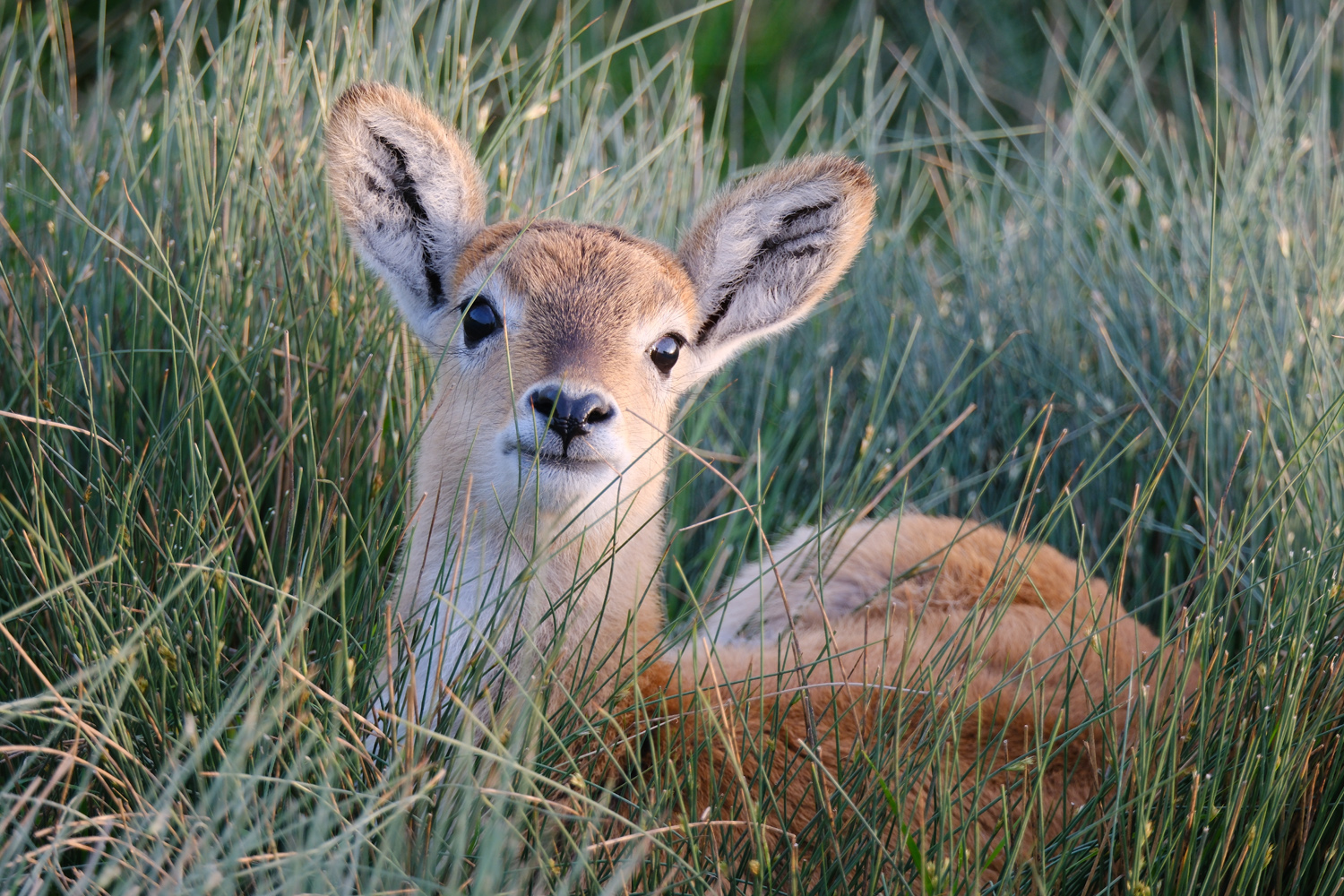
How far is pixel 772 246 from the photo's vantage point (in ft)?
11.8

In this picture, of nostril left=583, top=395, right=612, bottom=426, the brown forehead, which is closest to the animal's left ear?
the brown forehead

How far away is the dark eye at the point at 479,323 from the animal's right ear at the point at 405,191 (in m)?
0.23

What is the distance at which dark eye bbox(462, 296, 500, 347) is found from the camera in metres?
3.25

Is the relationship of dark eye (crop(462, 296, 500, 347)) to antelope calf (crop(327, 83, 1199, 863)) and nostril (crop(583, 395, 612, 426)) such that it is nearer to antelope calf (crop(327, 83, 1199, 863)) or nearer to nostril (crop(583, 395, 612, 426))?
antelope calf (crop(327, 83, 1199, 863))

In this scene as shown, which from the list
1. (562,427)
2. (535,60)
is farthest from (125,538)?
(535,60)

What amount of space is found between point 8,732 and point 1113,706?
2.23m

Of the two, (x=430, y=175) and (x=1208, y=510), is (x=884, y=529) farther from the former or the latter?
(x=430, y=175)

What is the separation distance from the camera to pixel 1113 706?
241cm

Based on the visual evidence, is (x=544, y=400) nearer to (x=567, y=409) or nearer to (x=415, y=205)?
(x=567, y=409)

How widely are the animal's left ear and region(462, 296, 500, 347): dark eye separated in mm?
655

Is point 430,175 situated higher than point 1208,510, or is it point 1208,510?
point 430,175

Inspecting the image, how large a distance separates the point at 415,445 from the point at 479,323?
56 centimetres

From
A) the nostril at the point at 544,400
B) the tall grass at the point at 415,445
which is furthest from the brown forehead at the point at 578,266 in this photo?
the nostril at the point at 544,400

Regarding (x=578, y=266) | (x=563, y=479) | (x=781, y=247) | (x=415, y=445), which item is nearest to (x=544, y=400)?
(x=563, y=479)
